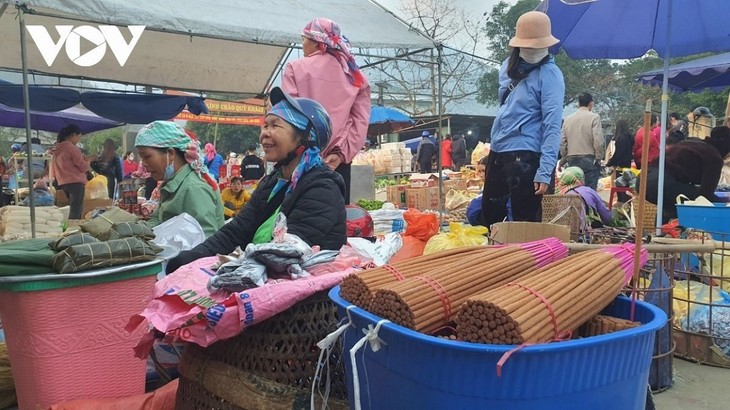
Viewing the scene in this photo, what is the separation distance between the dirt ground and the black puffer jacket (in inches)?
68.0

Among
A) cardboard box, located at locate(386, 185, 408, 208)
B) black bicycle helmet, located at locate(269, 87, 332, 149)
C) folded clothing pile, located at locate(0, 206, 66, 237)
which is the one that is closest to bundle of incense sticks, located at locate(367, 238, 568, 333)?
black bicycle helmet, located at locate(269, 87, 332, 149)

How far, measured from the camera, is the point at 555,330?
1.14 m

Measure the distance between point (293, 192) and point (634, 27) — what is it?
449 cm

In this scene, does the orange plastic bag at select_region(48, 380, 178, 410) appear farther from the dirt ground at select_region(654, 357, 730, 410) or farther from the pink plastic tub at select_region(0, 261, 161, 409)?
the dirt ground at select_region(654, 357, 730, 410)

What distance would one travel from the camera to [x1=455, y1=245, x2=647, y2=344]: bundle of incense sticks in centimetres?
106

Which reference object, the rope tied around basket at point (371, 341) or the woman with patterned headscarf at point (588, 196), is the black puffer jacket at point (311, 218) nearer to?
the rope tied around basket at point (371, 341)

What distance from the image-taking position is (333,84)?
4039 mm

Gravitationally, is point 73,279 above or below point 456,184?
below

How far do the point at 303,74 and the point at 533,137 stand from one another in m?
1.65

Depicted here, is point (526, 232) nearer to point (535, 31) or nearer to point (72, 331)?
point (535, 31)

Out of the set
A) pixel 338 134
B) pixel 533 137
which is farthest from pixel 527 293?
pixel 338 134

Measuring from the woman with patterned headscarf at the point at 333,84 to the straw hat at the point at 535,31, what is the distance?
1267 mm

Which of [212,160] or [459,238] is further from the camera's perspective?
[212,160]

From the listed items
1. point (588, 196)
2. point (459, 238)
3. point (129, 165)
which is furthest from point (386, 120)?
point (459, 238)
